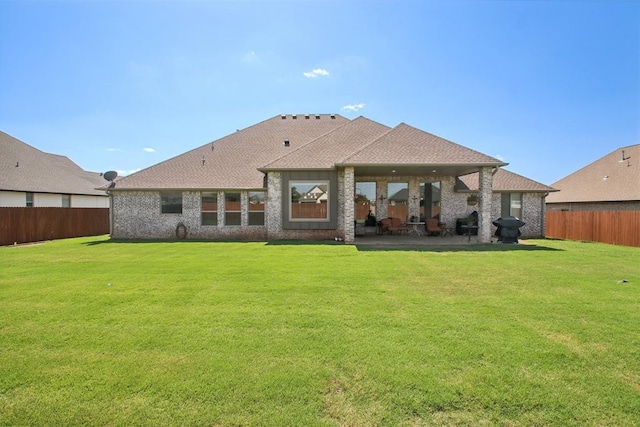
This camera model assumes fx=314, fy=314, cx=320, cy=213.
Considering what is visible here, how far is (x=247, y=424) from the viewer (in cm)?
253

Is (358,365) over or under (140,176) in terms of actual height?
under

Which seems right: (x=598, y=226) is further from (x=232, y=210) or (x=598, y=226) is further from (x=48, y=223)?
(x=48, y=223)

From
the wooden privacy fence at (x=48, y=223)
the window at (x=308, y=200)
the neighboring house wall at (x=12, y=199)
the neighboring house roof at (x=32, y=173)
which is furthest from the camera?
the neighboring house roof at (x=32, y=173)

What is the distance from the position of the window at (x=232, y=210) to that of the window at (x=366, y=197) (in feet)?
20.7

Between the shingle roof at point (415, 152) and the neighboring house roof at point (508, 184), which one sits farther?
the neighboring house roof at point (508, 184)

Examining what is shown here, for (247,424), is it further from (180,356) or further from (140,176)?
(140,176)

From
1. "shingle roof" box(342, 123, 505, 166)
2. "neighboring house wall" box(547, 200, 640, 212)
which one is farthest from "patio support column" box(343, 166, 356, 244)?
"neighboring house wall" box(547, 200, 640, 212)

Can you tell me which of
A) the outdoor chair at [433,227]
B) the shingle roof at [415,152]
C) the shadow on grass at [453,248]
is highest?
the shingle roof at [415,152]

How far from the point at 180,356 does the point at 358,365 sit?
2.03 metres

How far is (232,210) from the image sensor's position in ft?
53.3

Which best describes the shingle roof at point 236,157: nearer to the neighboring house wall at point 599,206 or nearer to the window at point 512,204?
the window at point 512,204

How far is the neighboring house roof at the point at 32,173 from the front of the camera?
20156mm

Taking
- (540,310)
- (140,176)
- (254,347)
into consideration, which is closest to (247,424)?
(254,347)

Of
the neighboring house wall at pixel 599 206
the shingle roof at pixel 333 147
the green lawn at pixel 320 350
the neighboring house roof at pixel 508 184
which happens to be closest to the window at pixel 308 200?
the shingle roof at pixel 333 147
